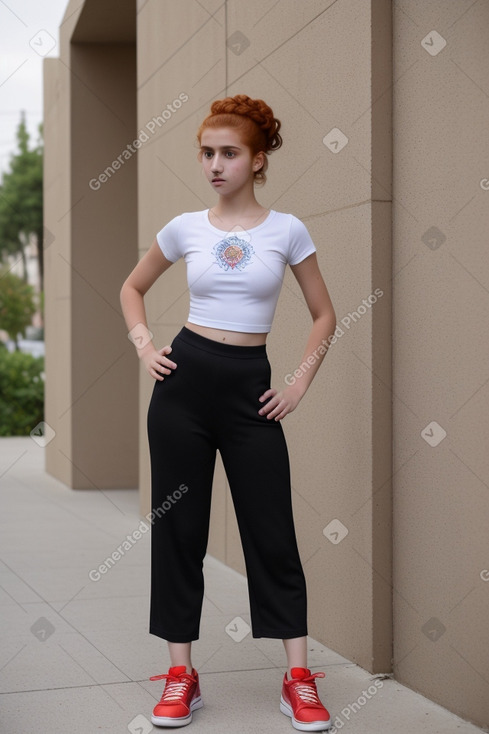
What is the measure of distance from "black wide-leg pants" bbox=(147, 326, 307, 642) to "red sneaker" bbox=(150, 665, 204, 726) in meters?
0.12

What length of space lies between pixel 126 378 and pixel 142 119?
97.6 inches

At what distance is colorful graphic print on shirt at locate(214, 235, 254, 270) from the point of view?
124 inches

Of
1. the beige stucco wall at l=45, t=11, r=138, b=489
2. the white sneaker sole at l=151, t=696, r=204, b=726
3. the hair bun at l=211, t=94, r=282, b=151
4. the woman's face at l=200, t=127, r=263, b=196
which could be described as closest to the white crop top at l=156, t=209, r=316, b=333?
the woman's face at l=200, t=127, r=263, b=196

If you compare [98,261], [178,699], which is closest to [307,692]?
[178,699]

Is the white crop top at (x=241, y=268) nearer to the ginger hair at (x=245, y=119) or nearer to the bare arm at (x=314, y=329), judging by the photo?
the bare arm at (x=314, y=329)

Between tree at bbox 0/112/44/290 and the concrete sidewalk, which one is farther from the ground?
tree at bbox 0/112/44/290

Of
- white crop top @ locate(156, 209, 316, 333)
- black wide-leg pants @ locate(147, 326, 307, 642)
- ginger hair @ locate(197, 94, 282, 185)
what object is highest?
ginger hair @ locate(197, 94, 282, 185)

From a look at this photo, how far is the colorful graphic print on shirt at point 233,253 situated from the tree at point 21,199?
125 feet

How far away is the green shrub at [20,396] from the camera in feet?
49.3

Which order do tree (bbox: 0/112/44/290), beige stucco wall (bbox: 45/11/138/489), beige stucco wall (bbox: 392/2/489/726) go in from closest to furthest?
beige stucco wall (bbox: 392/2/489/726) < beige stucco wall (bbox: 45/11/138/489) < tree (bbox: 0/112/44/290)

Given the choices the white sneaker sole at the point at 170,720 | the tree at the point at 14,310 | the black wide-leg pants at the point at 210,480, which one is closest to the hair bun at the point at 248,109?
the black wide-leg pants at the point at 210,480

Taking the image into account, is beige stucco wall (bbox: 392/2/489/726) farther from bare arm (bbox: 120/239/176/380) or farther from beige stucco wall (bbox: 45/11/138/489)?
beige stucco wall (bbox: 45/11/138/489)

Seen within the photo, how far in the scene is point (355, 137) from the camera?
3.76m

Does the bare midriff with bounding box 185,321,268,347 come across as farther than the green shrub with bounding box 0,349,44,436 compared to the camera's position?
No
